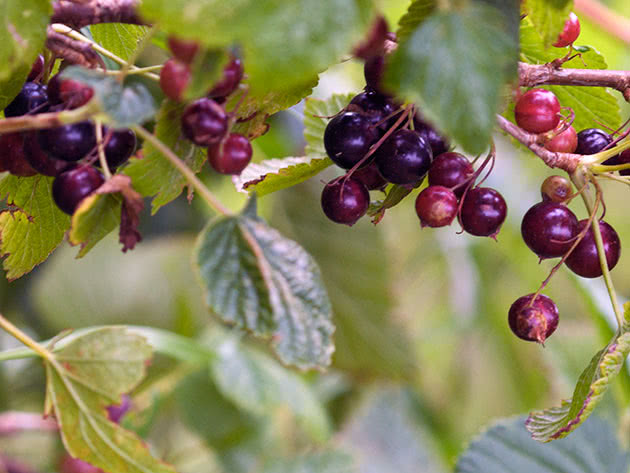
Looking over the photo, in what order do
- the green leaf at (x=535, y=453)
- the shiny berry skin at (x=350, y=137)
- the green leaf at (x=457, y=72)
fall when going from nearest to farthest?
1. the green leaf at (x=457, y=72)
2. the shiny berry skin at (x=350, y=137)
3. the green leaf at (x=535, y=453)

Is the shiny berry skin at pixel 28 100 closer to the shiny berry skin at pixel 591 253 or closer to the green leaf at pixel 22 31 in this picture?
the green leaf at pixel 22 31

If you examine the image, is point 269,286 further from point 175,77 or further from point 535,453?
point 535,453

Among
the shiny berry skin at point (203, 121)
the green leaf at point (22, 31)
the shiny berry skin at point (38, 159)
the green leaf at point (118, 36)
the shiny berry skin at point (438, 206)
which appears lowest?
the shiny berry skin at point (438, 206)

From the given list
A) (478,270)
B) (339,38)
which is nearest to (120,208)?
(339,38)

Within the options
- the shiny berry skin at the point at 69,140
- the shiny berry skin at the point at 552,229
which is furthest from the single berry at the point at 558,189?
the shiny berry skin at the point at 69,140

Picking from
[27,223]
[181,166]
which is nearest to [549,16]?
[181,166]

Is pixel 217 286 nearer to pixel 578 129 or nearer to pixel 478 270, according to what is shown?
pixel 578 129
